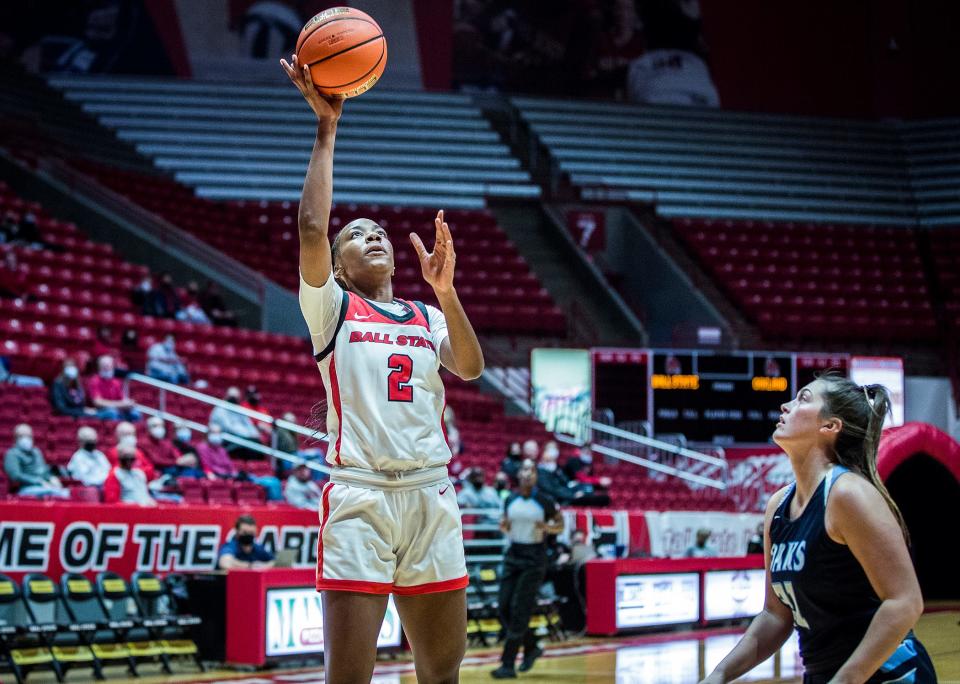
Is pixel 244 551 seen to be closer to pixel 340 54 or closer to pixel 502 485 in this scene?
pixel 502 485

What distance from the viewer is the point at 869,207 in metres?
27.9

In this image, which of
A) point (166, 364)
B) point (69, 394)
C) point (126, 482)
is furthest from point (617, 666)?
point (166, 364)

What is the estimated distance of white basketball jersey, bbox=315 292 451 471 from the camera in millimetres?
3908

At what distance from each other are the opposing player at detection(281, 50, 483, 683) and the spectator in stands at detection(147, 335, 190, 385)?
38.5 feet

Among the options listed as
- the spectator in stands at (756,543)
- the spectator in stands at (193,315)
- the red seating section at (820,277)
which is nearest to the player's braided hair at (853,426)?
the spectator in stands at (756,543)

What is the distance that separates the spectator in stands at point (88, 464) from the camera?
38.3ft

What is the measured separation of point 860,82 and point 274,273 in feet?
53.3

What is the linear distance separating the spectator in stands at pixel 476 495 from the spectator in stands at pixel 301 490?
1.93 metres

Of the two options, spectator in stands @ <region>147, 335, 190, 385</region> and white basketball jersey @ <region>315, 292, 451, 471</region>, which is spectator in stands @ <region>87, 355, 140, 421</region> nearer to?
spectator in stands @ <region>147, 335, 190, 385</region>

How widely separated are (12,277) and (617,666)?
10.1 metres

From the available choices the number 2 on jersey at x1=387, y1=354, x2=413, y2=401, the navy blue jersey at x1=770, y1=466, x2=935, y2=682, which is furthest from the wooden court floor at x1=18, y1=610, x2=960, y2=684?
the navy blue jersey at x1=770, y1=466, x2=935, y2=682

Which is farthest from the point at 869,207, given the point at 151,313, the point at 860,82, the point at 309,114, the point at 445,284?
the point at 445,284

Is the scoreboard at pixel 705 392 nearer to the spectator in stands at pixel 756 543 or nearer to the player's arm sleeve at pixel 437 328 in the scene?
the spectator in stands at pixel 756 543

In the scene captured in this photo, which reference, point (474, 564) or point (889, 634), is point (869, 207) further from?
point (889, 634)
